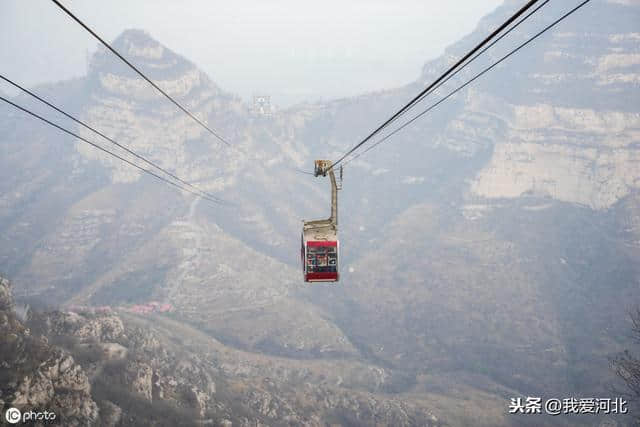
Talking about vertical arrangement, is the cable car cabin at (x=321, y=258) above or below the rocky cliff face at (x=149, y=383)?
above

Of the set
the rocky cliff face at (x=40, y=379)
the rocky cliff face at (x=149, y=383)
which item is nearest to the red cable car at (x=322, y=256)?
the rocky cliff face at (x=40, y=379)

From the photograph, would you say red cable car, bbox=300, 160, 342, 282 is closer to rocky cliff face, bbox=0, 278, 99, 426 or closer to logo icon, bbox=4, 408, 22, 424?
logo icon, bbox=4, 408, 22, 424

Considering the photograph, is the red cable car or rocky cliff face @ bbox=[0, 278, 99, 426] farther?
rocky cliff face @ bbox=[0, 278, 99, 426]

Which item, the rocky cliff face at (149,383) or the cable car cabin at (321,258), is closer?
the cable car cabin at (321,258)

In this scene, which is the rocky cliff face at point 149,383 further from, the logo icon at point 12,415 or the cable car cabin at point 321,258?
A: the cable car cabin at point 321,258

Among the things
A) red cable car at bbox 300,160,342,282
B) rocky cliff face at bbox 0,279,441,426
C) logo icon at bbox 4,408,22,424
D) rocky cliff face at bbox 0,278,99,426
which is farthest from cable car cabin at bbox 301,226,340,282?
rocky cliff face at bbox 0,279,441,426

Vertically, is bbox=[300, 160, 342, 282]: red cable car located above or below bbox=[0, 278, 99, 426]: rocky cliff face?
above

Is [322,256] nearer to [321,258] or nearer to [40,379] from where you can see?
[321,258]

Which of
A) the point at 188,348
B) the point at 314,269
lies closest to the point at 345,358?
the point at 188,348

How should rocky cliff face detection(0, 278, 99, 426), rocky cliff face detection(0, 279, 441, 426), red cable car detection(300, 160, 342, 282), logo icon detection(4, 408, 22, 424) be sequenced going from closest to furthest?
red cable car detection(300, 160, 342, 282) < logo icon detection(4, 408, 22, 424) < rocky cliff face detection(0, 278, 99, 426) < rocky cliff face detection(0, 279, 441, 426)

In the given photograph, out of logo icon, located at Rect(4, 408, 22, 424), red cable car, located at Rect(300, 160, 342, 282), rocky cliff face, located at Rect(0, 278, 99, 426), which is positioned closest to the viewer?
red cable car, located at Rect(300, 160, 342, 282)
